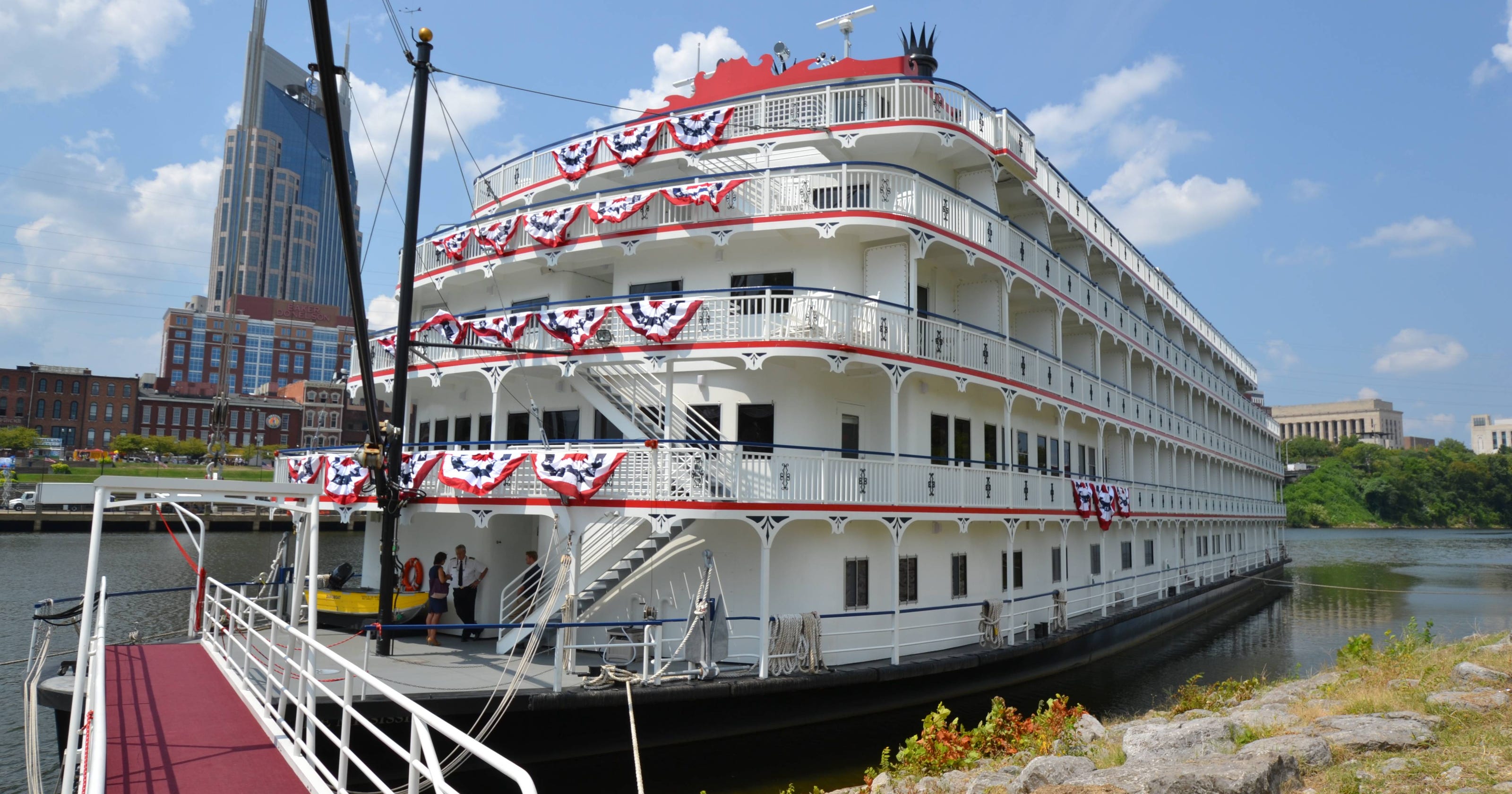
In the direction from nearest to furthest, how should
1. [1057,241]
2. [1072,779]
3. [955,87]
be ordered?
[1072,779], [955,87], [1057,241]

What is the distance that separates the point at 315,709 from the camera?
961 cm

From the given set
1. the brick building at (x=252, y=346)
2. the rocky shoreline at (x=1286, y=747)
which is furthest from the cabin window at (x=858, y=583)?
the brick building at (x=252, y=346)

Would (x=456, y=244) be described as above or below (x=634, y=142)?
below

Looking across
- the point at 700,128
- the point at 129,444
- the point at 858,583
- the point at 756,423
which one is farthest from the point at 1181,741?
the point at 129,444

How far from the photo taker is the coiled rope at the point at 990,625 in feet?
60.6

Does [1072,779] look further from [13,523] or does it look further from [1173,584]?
[13,523]

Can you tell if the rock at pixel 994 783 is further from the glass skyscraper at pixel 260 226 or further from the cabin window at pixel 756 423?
the glass skyscraper at pixel 260 226

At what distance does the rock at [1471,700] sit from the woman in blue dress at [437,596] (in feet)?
50.5

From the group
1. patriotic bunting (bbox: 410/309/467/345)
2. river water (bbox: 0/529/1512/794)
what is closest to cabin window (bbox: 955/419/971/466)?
river water (bbox: 0/529/1512/794)

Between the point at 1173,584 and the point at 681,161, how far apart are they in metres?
23.9

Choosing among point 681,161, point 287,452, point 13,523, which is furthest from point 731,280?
point 13,523

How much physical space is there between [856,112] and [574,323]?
8.29 meters

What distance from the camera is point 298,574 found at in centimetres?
1134

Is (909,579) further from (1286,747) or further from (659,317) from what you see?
(1286,747)
